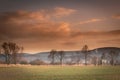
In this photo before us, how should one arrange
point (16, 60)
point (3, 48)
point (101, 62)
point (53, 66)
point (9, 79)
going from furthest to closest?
point (101, 62), point (53, 66), point (16, 60), point (3, 48), point (9, 79)

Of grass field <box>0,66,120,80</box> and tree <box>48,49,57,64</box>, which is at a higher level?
tree <box>48,49,57,64</box>

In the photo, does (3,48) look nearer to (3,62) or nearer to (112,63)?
(3,62)

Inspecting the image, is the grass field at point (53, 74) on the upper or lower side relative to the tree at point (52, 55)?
lower

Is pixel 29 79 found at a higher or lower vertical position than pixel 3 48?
lower

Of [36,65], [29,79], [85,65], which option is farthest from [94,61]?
[29,79]

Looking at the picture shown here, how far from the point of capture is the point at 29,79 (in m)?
22.4

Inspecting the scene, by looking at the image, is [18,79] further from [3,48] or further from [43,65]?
[43,65]

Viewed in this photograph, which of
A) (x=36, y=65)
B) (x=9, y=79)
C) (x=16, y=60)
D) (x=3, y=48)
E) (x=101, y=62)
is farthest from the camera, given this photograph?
(x=101, y=62)

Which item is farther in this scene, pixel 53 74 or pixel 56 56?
pixel 56 56

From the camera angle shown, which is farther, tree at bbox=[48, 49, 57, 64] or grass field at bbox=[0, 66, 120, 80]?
tree at bbox=[48, 49, 57, 64]

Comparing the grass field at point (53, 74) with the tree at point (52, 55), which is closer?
the grass field at point (53, 74)

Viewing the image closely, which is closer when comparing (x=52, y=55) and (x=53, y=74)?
(x=53, y=74)

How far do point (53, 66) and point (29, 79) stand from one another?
22131 millimetres

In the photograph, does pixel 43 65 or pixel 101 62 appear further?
pixel 101 62
